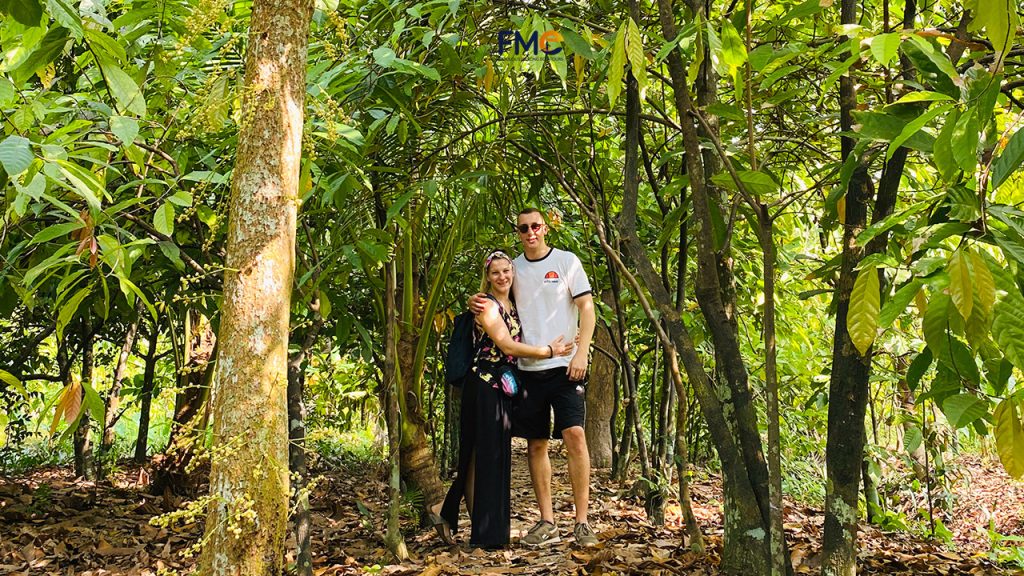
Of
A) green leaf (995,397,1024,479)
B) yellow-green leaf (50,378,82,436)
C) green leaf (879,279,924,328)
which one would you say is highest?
green leaf (879,279,924,328)

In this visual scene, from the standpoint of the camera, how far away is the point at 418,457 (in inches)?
162

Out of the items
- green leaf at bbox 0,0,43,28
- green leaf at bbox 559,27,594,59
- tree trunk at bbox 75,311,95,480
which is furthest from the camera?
tree trunk at bbox 75,311,95,480

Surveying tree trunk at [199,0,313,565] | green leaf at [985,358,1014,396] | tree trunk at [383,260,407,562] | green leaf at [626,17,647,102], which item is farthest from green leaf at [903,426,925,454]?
tree trunk at [199,0,313,565]

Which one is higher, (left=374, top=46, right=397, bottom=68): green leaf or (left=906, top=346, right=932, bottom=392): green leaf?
(left=374, top=46, right=397, bottom=68): green leaf

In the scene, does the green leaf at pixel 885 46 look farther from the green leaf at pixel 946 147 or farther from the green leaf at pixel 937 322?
the green leaf at pixel 937 322

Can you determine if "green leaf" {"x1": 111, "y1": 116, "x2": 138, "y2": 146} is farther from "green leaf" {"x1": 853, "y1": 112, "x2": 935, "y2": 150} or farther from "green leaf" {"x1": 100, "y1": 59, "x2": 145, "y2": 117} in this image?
"green leaf" {"x1": 853, "y1": 112, "x2": 935, "y2": 150}

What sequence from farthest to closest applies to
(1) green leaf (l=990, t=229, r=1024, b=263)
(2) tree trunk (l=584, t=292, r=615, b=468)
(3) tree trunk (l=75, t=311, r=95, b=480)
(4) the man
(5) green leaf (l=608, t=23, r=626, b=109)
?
(2) tree trunk (l=584, t=292, r=615, b=468) < (3) tree trunk (l=75, t=311, r=95, b=480) < (4) the man < (5) green leaf (l=608, t=23, r=626, b=109) < (1) green leaf (l=990, t=229, r=1024, b=263)

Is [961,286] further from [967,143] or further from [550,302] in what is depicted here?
[550,302]

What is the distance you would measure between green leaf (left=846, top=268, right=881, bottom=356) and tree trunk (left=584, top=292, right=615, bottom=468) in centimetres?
503

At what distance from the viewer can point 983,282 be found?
1.39 m

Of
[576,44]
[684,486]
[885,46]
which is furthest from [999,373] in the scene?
[684,486]

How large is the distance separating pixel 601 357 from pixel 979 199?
5311mm

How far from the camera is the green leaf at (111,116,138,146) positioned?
77.4 inches

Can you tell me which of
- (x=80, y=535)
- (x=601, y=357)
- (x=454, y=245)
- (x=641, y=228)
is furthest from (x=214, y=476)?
(x=601, y=357)
